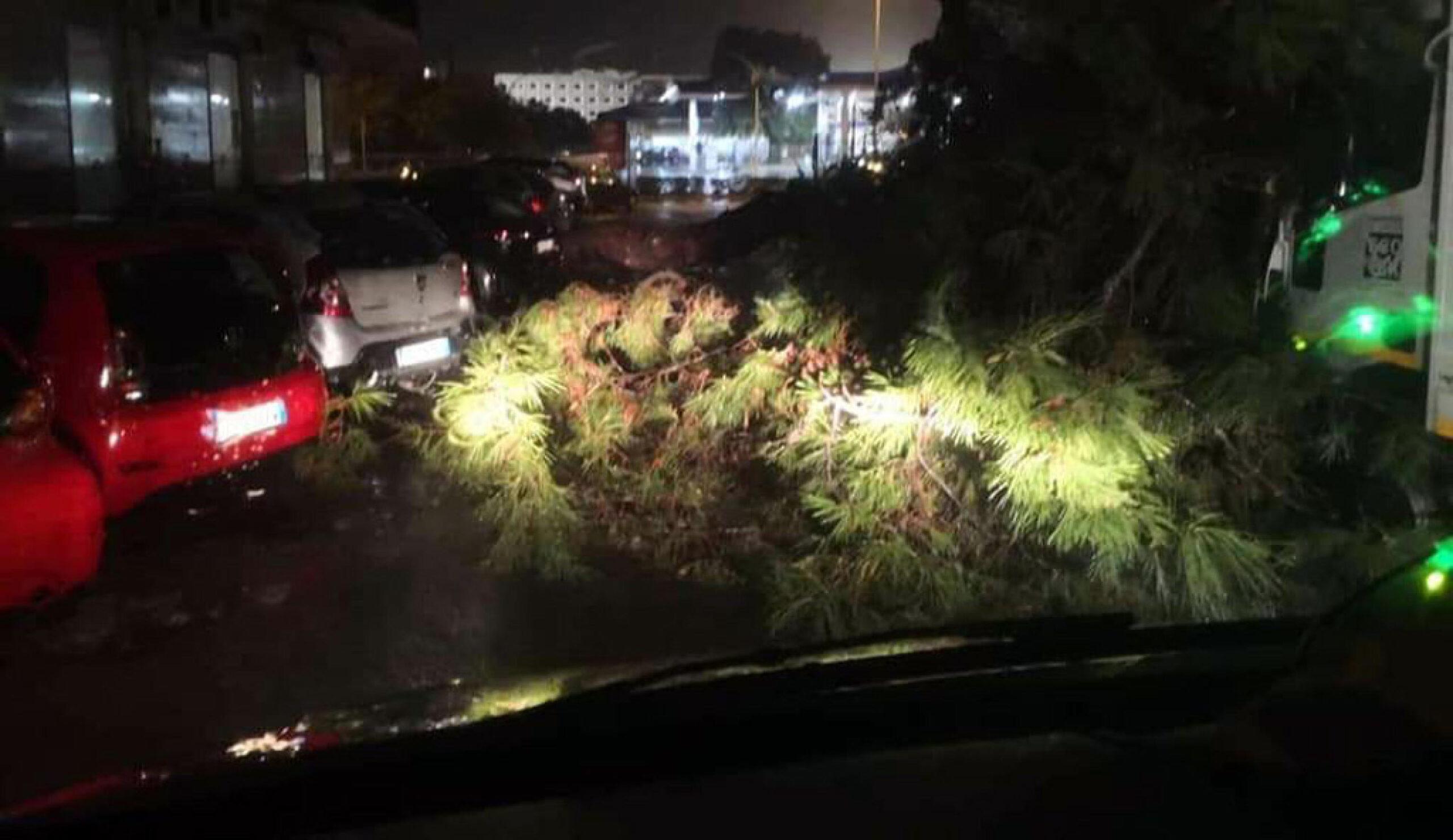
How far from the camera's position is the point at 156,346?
27.7ft

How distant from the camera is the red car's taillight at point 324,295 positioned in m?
12.1

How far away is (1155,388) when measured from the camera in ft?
25.8

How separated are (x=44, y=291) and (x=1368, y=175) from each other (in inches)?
239

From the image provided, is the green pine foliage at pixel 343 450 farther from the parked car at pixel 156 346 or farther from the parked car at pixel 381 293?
the parked car at pixel 381 293

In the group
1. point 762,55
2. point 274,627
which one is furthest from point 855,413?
point 762,55

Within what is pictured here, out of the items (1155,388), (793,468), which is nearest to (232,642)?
(793,468)

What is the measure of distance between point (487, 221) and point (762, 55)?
53.1 m

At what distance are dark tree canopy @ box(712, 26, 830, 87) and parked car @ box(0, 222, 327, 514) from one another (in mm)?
48867

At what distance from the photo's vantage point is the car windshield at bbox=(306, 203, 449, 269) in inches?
512

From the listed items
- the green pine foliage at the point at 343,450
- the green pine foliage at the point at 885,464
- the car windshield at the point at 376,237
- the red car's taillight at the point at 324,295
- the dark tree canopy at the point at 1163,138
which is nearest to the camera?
the green pine foliage at the point at 885,464

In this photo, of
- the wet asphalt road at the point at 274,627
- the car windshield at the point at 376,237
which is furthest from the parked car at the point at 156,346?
the car windshield at the point at 376,237

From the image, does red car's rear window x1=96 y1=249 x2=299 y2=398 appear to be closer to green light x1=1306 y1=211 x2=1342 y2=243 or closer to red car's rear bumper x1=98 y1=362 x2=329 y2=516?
red car's rear bumper x1=98 y1=362 x2=329 y2=516

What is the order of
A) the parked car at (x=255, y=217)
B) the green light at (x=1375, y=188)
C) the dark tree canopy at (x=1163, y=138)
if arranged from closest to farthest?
the dark tree canopy at (x=1163, y=138), the green light at (x=1375, y=188), the parked car at (x=255, y=217)

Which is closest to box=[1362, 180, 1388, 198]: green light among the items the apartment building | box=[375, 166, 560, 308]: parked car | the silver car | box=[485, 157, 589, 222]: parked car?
the silver car
